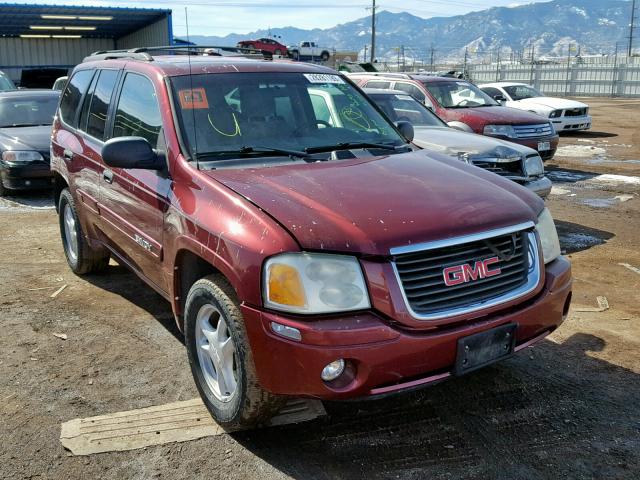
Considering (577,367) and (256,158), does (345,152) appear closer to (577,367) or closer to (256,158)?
(256,158)

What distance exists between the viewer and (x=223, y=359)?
317 cm

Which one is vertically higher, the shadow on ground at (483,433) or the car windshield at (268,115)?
the car windshield at (268,115)

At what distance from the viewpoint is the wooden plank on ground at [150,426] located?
3.21 meters

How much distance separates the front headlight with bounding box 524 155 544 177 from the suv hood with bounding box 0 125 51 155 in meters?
6.63

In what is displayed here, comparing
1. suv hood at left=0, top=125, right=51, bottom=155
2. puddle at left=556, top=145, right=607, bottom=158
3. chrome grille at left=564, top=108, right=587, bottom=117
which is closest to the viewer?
suv hood at left=0, top=125, right=51, bottom=155

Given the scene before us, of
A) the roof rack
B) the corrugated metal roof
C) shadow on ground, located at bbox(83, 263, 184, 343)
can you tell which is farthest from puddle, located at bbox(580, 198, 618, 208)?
the corrugated metal roof

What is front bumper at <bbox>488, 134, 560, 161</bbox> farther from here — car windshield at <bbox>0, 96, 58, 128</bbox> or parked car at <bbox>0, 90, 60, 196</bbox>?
car windshield at <bbox>0, 96, 58, 128</bbox>

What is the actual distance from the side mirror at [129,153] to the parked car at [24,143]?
6.32 m

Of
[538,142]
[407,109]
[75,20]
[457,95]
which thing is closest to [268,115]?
[407,109]

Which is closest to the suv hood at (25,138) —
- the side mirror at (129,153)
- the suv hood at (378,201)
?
the side mirror at (129,153)

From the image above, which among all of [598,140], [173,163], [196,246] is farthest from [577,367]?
[598,140]

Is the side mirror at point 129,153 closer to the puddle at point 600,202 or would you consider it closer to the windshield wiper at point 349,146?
the windshield wiper at point 349,146

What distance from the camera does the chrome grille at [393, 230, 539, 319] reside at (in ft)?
9.14

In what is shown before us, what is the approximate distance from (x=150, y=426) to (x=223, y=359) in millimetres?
599
